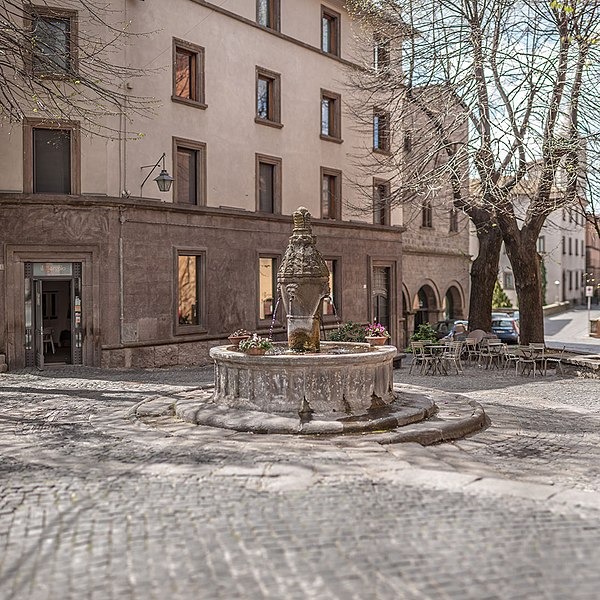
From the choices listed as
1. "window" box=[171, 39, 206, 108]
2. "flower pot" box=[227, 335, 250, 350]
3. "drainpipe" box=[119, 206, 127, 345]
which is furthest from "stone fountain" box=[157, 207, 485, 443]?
"window" box=[171, 39, 206, 108]

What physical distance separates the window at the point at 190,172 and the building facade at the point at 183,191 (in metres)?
0.04

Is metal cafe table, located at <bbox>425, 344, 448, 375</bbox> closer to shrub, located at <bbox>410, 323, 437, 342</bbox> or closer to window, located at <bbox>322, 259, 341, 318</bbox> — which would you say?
shrub, located at <bbox>410, 323, 437, 342</bbox>

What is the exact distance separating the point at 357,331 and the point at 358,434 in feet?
31.5

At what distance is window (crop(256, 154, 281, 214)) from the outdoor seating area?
23.2ft

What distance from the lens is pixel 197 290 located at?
2141 centimetres

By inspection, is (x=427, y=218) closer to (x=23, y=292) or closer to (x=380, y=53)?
(x=380, y=53)

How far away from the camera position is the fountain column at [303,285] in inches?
470

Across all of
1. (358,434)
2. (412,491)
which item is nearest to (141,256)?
(358,434)

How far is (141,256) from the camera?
19438 millimetres

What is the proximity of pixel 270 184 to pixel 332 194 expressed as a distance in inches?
129

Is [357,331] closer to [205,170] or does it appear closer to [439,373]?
[439,373]

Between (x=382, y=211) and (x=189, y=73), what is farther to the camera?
(x=382, y=211)

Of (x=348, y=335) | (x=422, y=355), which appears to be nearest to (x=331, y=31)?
(x=348, y=335)

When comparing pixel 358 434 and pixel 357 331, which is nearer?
pixel 358 434
